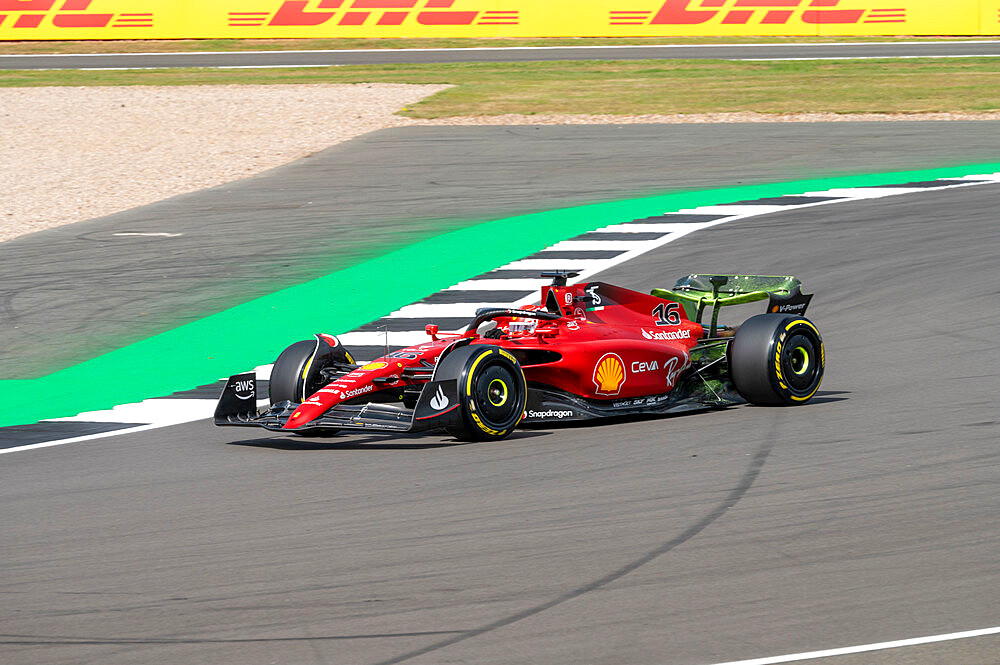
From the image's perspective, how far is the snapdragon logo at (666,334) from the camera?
9323 millimetres

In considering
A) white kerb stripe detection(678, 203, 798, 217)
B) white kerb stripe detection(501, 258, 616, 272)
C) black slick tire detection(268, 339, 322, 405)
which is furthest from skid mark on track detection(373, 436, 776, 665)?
white kerb stripe detection(678, 203, 798, 217)

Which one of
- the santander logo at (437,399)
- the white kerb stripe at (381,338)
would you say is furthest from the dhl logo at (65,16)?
the santander logo at (437,399)

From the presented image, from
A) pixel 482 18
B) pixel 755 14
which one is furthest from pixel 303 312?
pixel 755 14

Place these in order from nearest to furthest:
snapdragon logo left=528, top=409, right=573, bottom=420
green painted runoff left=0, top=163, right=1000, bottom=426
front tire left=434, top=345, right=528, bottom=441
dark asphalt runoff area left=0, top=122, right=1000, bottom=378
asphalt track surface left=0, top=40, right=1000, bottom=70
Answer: front tire left=434, top=345, right=528, bottom=441 → snapdragon logo left=528, top=409, right=573, bottom=420 → green painted runoff left=0, top=163, right=1000, bottom=426 → dark asphalt runoff area left=0, top=122, right=1000, bottom=378 → asphalt track surface left=0, top=40, right=1000, bottom=70

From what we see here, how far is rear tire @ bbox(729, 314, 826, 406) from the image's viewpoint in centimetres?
912

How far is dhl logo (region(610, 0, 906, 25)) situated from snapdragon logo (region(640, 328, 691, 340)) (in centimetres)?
3321

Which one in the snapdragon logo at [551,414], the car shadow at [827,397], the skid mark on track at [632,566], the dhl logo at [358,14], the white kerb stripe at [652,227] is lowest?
the skid mark on track at [632,566]

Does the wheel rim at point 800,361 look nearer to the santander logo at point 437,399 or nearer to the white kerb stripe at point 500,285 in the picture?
the santander logo at point 437,399

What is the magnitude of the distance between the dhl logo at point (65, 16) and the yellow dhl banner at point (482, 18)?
0.03 m

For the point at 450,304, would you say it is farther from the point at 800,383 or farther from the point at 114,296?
the point at 800,383

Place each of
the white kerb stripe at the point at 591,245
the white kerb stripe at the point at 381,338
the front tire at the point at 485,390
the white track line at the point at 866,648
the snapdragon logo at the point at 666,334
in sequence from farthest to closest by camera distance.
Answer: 1. the white kerb stripe at the point at 591,245
2. the white kerb stripe at the point at 381,338
3. the snapdragon logo at the point at 666,334
4. the front tire at the point at 485,390
5. the white track line at the point at 866,648

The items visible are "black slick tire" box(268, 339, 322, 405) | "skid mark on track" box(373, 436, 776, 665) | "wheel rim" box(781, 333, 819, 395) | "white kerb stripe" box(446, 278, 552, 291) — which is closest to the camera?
"skid mark on track" box(373, 436, 776, 665)

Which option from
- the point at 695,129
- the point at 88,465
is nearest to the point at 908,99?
the point at 695,129

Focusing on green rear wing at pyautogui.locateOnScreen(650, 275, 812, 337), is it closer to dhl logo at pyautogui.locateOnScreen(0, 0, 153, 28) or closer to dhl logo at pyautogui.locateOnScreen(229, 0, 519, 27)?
dhl logo at pyautogui.locateOnScreen(229, 0, 519, 27)
